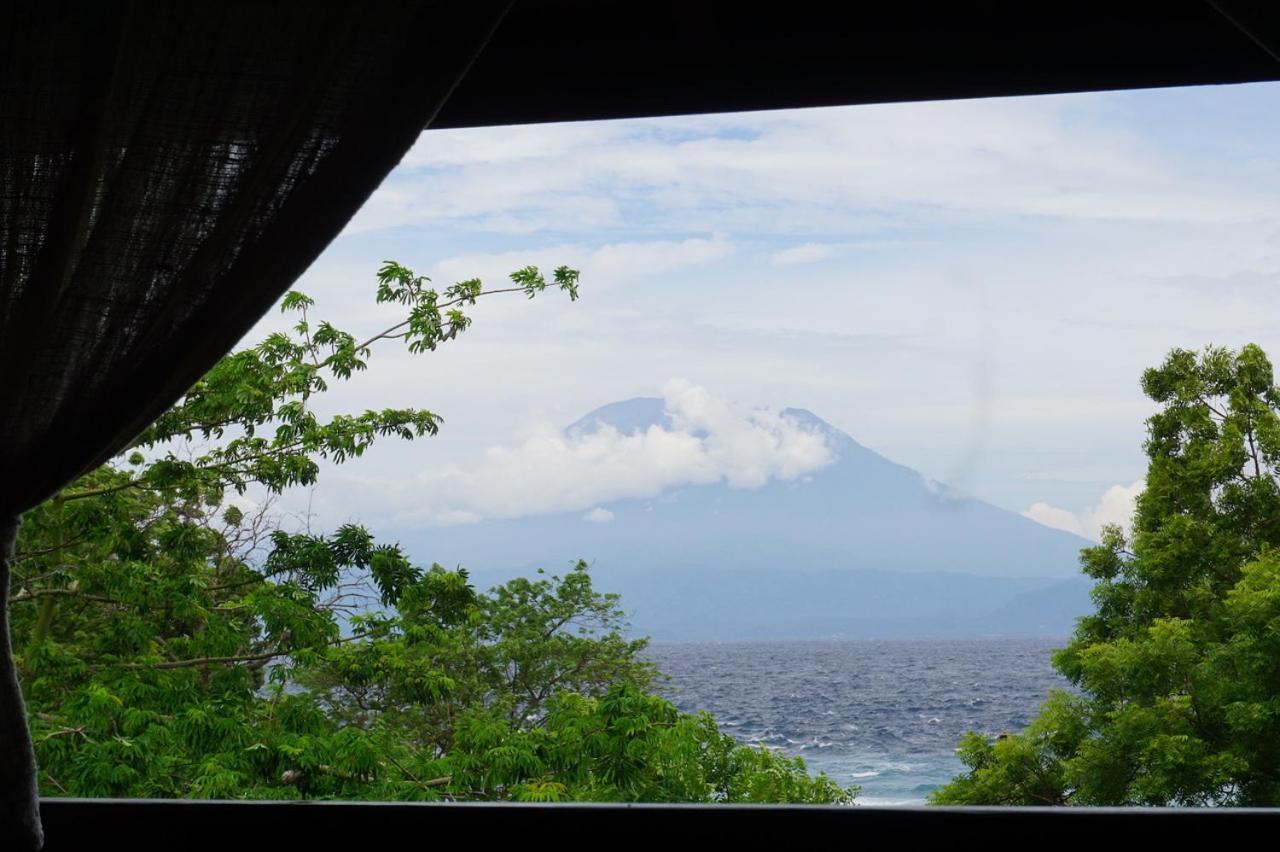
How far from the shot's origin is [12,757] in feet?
3.60

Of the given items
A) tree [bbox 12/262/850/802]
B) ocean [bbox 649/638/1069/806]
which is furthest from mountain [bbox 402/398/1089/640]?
tree [bbox 12/262/850/802]

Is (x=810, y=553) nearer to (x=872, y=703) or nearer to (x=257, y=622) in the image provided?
(x=872, y=703)

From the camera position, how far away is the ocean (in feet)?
75.6

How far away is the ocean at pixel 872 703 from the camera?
75.6ft

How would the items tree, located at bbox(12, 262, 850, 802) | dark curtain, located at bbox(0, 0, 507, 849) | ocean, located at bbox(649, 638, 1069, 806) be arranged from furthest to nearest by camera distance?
ocean, located at bbox(649, 638, 1069, 806) < tree, located at bbox(12, 262, 850, 802) < dark curtain, located at bbox(0, 0, 507, 849)

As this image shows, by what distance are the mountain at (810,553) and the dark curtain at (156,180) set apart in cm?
5006

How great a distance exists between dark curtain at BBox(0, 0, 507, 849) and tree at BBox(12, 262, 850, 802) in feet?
12.0

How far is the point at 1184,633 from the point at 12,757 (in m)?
8.97

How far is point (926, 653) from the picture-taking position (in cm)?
4106

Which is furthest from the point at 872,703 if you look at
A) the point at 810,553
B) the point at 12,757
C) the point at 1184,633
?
the point at 810,553

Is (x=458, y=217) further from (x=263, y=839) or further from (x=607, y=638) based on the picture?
(x=263, y=839)

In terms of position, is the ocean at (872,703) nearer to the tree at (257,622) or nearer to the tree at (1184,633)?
the tree at (1184,633)

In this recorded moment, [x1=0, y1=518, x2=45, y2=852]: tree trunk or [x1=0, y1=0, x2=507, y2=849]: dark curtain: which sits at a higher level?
[x1=0, y1=0, x2=507, y2=849]: dark curtain

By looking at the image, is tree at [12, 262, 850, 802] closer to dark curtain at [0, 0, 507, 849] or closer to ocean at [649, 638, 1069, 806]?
dark curtain at [0, 0, 507, 849]
